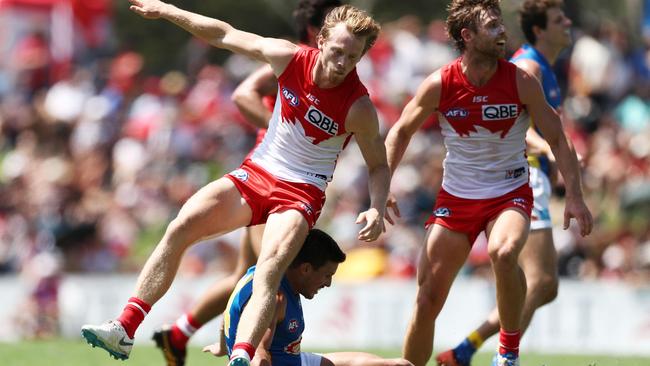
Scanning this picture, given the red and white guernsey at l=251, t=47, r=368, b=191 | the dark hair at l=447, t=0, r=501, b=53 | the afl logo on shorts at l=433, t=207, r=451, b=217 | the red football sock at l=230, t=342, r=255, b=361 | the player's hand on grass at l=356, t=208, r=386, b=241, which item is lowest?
the red football sock at l=230, t=342, r=255, b=361

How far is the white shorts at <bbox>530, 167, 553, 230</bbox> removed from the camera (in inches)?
354

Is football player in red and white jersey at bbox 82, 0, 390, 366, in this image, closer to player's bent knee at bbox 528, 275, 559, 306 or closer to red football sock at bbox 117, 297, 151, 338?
red football sock at bbox 117, 297, 151, 338

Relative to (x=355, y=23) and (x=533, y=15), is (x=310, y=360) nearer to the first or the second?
(x=355, y=23)

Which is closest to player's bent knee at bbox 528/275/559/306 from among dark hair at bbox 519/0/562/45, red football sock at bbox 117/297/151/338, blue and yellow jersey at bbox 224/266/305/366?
dark hair at bbox 519/0/562/45

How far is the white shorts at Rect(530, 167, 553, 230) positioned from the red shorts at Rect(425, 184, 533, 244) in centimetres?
77

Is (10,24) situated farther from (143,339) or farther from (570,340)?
(570,340)

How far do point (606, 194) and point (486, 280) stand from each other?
2.64 metres

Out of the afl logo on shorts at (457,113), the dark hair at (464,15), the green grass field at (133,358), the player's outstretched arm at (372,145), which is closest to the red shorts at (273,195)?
the player's outstretched arm at (372,145)

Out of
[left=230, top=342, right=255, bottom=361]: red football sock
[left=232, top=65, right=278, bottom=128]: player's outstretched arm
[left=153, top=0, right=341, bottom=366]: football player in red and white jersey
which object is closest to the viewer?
[left=230, top=342, right=255, bottom=361]: red football sock

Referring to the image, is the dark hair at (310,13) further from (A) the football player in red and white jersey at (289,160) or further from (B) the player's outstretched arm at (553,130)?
(B) the player's outstretched arm at (553,130)

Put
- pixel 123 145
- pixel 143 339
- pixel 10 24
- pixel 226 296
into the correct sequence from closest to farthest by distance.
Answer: pixel 226 296 < pixel 143 339 < pixel 123 145 < pixel 10 24

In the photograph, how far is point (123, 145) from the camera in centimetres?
1916

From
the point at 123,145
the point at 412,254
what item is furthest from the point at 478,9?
the point at 123,145

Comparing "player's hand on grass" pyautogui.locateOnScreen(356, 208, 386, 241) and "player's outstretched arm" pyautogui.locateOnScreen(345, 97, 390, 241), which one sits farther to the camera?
"player's outstretched arm" pyautogui.locateOnScreen(345, 97, 390, 241)
